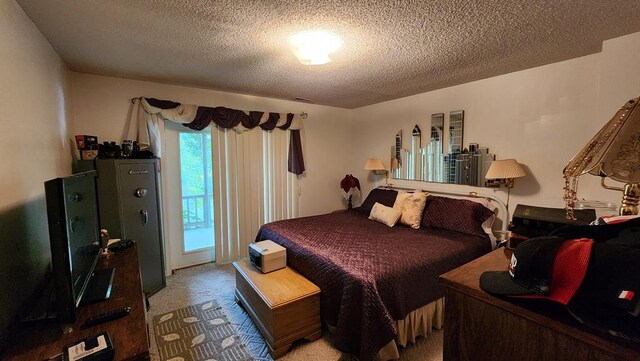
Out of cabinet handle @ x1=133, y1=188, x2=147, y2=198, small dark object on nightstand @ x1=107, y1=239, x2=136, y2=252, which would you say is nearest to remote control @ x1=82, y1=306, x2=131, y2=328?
small dark object on nightstand @ x1=107, y1=239, x2=136, y2=252

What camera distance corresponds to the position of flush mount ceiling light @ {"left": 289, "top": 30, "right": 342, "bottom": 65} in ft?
6.04

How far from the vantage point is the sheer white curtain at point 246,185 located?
3.46 meters

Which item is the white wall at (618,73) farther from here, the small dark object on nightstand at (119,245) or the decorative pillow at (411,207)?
the small dark object on nightstand at (119,245)

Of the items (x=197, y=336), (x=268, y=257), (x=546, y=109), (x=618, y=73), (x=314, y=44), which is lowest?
(x=197, y=336)

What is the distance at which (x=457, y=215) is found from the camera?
281 cm

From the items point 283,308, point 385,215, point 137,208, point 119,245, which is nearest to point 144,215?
point 137,208

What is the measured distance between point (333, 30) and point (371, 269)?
1.64 meters

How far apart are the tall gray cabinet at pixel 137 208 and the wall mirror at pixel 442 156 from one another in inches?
121

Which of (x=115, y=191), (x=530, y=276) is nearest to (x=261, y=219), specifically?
(x=115, y=191)

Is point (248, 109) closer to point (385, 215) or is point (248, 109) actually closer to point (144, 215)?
point (144, 215)

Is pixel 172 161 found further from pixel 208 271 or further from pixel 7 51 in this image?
pixel 7 51

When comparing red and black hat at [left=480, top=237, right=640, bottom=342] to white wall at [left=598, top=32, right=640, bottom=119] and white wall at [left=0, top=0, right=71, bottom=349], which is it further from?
white wall at [left=598, top=32, right=640, bottom=119]

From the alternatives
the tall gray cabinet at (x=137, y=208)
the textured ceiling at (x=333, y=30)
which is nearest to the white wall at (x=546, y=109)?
the textured ceiling at (x=333, y=30)

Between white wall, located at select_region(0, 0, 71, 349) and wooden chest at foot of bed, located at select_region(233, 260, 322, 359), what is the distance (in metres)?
1.28
